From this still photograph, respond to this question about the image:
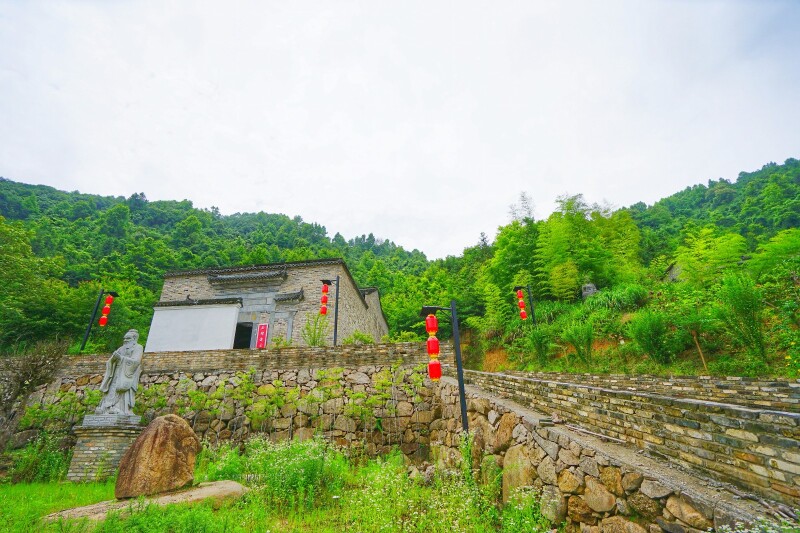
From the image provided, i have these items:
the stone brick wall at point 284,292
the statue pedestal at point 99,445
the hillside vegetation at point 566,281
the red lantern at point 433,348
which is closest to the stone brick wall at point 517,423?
the red lantern at point 433,348

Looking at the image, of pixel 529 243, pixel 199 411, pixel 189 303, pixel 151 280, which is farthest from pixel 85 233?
pixel 529 243

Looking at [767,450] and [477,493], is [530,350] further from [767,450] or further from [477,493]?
[767,450]

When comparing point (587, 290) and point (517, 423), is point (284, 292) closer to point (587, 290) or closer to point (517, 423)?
point (517, 423)

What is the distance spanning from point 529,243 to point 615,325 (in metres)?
7.91

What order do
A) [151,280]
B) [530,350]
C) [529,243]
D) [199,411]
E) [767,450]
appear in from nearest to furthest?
[767,450]
[199,411]
[530,350]
[529,243]
[151,280]

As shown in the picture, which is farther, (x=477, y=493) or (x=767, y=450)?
(x=477, y=493)

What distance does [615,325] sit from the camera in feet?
43.1

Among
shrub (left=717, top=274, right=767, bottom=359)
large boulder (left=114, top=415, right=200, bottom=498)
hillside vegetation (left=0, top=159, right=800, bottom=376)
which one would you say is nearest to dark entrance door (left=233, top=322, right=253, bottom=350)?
hillside vegetation (left=0, top=159, right=800, bottom=376)

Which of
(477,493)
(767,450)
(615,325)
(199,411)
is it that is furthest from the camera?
(615,325)

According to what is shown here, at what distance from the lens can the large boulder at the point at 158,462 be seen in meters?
5.39

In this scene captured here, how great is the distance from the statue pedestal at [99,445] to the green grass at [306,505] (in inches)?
15.6

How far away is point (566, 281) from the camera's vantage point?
17.1 m

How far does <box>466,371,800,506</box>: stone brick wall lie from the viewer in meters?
2.28

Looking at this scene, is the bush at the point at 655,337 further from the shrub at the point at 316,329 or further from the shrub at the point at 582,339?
the shrub at the point at 316,329
